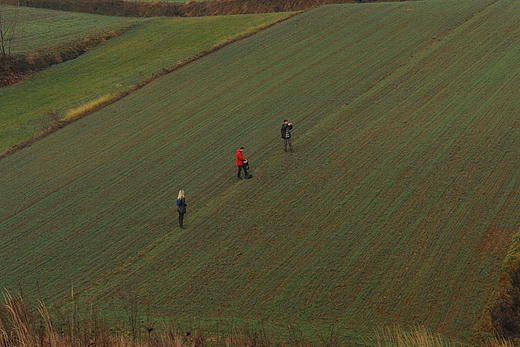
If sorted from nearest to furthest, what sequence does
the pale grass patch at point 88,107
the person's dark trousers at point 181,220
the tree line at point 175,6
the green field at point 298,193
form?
the green field at point 298,193 < the person's dark trousers at point 181,220 < the pale grass patch at point 88,107 < the tree line at point 175,6

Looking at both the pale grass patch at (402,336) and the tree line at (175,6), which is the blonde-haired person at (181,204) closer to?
the pale grass patch at (402,336)

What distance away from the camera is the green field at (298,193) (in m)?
18.1

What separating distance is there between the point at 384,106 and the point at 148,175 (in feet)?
44.6

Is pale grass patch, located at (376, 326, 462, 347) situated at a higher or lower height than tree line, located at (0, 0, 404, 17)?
lower

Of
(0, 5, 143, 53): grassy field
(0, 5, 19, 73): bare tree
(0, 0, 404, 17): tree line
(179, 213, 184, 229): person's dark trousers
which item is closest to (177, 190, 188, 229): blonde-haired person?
(179, 213, 184, 229): person's dark trousers

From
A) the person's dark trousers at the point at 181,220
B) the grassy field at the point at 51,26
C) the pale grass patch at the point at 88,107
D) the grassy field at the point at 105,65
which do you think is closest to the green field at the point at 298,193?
the person's dark trousers at the point at 181,220

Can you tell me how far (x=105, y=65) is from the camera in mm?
47906

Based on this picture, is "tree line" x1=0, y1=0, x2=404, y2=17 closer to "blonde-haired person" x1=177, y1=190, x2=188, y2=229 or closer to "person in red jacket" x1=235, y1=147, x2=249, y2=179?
"person in red jacket" x1=235, y1=147, x2=249, y2=179

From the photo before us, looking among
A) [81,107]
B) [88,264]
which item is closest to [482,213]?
[88,264]

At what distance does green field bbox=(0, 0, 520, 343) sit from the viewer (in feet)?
59.4

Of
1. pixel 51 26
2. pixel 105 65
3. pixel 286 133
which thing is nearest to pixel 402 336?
pixel 286 133

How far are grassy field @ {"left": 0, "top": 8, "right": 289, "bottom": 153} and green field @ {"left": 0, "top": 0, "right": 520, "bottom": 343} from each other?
13.2 ft

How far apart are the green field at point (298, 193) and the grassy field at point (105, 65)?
402 cm

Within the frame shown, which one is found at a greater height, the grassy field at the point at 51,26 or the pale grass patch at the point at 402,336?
the grassy field at the point at 51,26
